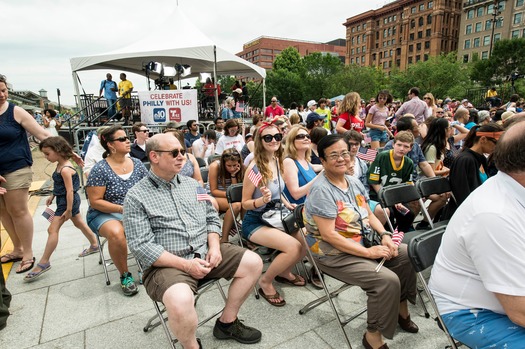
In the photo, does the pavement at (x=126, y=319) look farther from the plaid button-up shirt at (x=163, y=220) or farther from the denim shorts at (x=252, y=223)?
the plaid button-up shirt at (x=163, y=220)

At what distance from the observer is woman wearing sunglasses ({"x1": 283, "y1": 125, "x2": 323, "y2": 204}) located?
3.09m

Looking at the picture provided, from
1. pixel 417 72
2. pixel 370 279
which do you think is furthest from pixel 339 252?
pixel 417 72

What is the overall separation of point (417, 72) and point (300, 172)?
126ft

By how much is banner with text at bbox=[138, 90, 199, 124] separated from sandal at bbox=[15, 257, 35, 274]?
5770 mm

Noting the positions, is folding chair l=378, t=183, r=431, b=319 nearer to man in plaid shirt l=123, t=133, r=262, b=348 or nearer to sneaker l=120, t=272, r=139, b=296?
man in plaid shirt l=123, t=133, r=262, b=348

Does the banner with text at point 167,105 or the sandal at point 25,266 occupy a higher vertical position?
the banner with text at point 167,105

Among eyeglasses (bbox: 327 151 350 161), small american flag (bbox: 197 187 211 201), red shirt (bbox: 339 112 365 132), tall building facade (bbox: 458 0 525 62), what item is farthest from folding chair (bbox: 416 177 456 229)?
tall building facade (bbox: 458 0 525 62)

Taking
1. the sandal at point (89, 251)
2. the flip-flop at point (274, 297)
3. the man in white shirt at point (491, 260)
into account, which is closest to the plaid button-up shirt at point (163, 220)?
the flip-flop at point (274, 297)

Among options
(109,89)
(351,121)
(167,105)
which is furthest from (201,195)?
(109,89)

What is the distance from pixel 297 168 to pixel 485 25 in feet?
260

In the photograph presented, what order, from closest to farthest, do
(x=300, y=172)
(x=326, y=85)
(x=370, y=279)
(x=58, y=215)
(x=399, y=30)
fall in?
(x=370, y=279) → (x=300, y=172) → (x=58, y=215) → (x=326, y=85) → (x=399, y=30)

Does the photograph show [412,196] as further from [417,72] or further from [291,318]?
[417,72]

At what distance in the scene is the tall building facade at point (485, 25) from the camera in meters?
55.0

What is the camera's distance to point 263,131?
3102 mm
